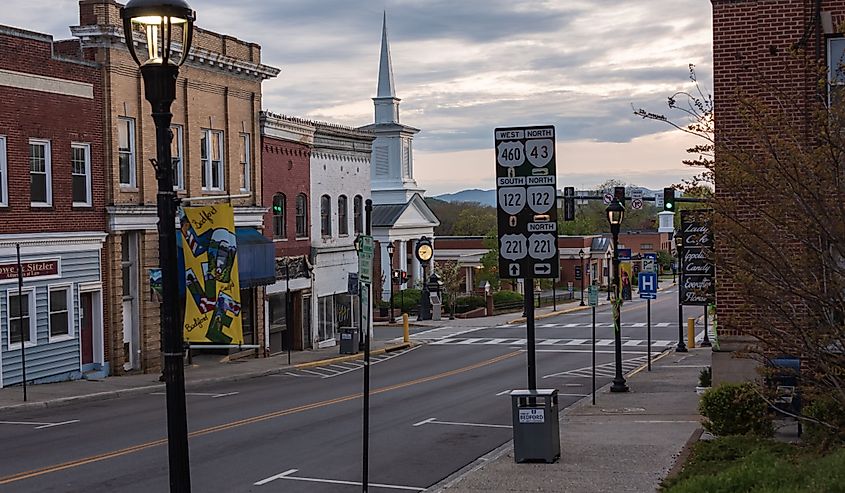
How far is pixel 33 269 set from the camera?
2733 cm

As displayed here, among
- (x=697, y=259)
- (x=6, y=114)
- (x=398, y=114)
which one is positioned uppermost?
(x=398, y=114)

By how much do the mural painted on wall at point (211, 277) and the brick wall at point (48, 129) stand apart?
616 inches

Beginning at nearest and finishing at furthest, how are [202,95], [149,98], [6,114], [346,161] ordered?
1. [149,98]
2. [6,114]
3. [202,95]
4. [346,161]

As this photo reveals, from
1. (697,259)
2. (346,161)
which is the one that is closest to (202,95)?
(346,161)

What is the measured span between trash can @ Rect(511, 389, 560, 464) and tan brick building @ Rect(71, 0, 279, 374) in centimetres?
1280

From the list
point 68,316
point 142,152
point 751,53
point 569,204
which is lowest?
point 68,316

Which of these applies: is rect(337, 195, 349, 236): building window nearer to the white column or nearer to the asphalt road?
the asphalt road

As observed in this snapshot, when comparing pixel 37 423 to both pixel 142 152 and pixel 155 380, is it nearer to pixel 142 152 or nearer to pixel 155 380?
pixel 155 380

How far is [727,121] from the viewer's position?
18609 millimetres

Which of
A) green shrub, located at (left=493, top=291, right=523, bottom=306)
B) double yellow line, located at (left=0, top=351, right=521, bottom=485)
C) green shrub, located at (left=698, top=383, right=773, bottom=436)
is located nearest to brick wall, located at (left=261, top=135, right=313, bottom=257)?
double yellow line, located at (left=0, top=351, right=521, bottom=485)

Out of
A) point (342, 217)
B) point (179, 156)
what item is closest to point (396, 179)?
point (342, 217)

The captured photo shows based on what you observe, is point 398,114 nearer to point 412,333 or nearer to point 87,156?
point 412,333

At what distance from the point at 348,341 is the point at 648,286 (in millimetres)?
12240

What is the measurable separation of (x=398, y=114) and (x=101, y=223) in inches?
2042
